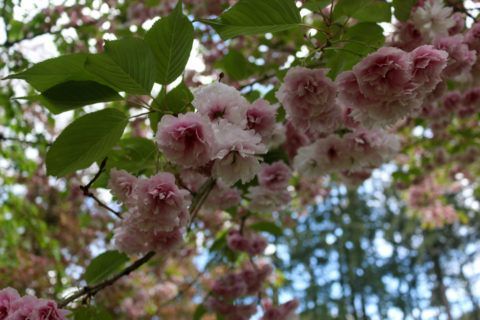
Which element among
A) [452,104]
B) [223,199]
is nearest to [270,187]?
[223,199]

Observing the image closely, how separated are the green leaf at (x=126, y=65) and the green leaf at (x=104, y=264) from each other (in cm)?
61

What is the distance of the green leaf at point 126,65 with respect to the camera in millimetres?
862

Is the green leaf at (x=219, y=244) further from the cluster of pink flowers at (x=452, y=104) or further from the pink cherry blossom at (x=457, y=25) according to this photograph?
the pink cherry blossom at (x=457, y=25)

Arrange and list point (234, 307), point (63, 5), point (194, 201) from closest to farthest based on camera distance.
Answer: point (194, 201) < point (234, 307) < point (63, 5)

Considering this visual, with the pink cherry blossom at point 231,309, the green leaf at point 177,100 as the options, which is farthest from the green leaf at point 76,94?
the pink cherry blossom at point 231,309

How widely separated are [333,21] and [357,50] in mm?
92

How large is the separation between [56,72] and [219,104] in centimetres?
33

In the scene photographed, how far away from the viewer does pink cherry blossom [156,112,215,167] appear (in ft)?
2.73

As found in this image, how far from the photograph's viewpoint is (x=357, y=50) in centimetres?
110

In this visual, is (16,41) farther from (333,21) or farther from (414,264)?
(414,264)

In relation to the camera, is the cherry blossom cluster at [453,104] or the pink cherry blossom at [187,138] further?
the cherry blossom cluster at [453,104]

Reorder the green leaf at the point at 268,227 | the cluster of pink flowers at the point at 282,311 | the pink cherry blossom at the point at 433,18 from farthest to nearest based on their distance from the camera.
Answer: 1. the green leaf at the point at 268,227
2. the cluster of pink flowers at the point at 282,311
3. the pink cherry blossom at the point at 433,18

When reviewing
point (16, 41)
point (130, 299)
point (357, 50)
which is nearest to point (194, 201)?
point (357, 50)

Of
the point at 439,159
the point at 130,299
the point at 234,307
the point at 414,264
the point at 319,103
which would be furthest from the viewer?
the point at 414,264
